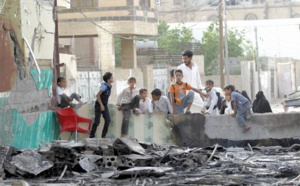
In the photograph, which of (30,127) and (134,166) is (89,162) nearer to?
(134,166)

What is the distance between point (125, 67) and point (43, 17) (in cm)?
2434

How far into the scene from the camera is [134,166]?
12078 mm

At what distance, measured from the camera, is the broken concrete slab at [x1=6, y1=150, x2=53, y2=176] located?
462 inches

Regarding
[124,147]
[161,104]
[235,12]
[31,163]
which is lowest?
[31,163]

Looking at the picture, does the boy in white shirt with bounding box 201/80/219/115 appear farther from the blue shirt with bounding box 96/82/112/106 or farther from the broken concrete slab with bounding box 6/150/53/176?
the broken concrete slab with bounding box 6/150/53/176

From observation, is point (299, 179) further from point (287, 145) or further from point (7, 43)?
point (7, 43)

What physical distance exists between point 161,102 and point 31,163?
553 centimetres

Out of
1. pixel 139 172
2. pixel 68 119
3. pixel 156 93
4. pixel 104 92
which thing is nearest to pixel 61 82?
pixel 68 119

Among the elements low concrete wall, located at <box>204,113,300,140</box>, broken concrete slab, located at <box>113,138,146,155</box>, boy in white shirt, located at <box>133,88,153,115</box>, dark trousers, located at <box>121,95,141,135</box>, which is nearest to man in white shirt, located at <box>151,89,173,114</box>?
boy in white shirt, located at <box>133,88,153,115</box>

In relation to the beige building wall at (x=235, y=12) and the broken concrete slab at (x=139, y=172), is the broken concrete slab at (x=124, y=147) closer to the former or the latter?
the broken concrete slab at (x=139, y=172)

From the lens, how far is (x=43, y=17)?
17.4m

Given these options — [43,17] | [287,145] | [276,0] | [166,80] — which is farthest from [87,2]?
[276,0]

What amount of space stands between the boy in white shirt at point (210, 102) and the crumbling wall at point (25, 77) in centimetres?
326

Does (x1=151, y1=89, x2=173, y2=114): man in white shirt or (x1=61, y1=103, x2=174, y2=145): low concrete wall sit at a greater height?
(x1=151, y1=89, x2=173, y2=114): man in white shirt
